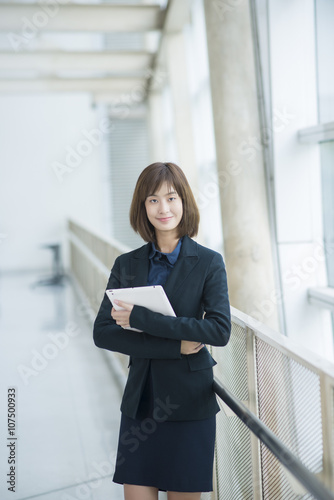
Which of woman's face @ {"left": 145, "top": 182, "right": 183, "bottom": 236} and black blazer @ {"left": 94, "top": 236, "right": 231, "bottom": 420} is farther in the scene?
woman's face @ {"left": 145, "top": 182, "right": 183, "bottom": 236}

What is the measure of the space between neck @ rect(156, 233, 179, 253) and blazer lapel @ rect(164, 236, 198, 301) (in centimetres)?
11

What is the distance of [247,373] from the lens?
1671mm

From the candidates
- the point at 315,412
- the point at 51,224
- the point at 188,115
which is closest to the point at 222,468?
the point at 315,412

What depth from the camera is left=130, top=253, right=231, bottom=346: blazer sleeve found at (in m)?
1.49

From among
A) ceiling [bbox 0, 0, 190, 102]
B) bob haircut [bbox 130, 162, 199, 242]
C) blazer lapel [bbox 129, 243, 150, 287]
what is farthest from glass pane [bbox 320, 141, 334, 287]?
ceiling [bbox 0, 0, 190, 102]

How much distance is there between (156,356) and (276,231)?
10.7ft

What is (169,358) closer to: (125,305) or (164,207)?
(125,305)

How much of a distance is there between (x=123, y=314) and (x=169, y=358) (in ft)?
0.64

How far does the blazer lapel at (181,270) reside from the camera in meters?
1.60

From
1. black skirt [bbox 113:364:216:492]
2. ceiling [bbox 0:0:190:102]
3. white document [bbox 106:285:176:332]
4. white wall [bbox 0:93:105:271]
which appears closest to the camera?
white document [bbox 106:285:176:332]

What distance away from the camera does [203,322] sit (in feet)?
4.92

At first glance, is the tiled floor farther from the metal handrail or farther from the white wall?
the white wall

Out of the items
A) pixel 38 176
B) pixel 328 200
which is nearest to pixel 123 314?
pixel 328 200

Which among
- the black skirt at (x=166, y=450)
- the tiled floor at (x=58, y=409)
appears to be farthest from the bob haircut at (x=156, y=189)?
the tiled floor at (x=58, y=409)
